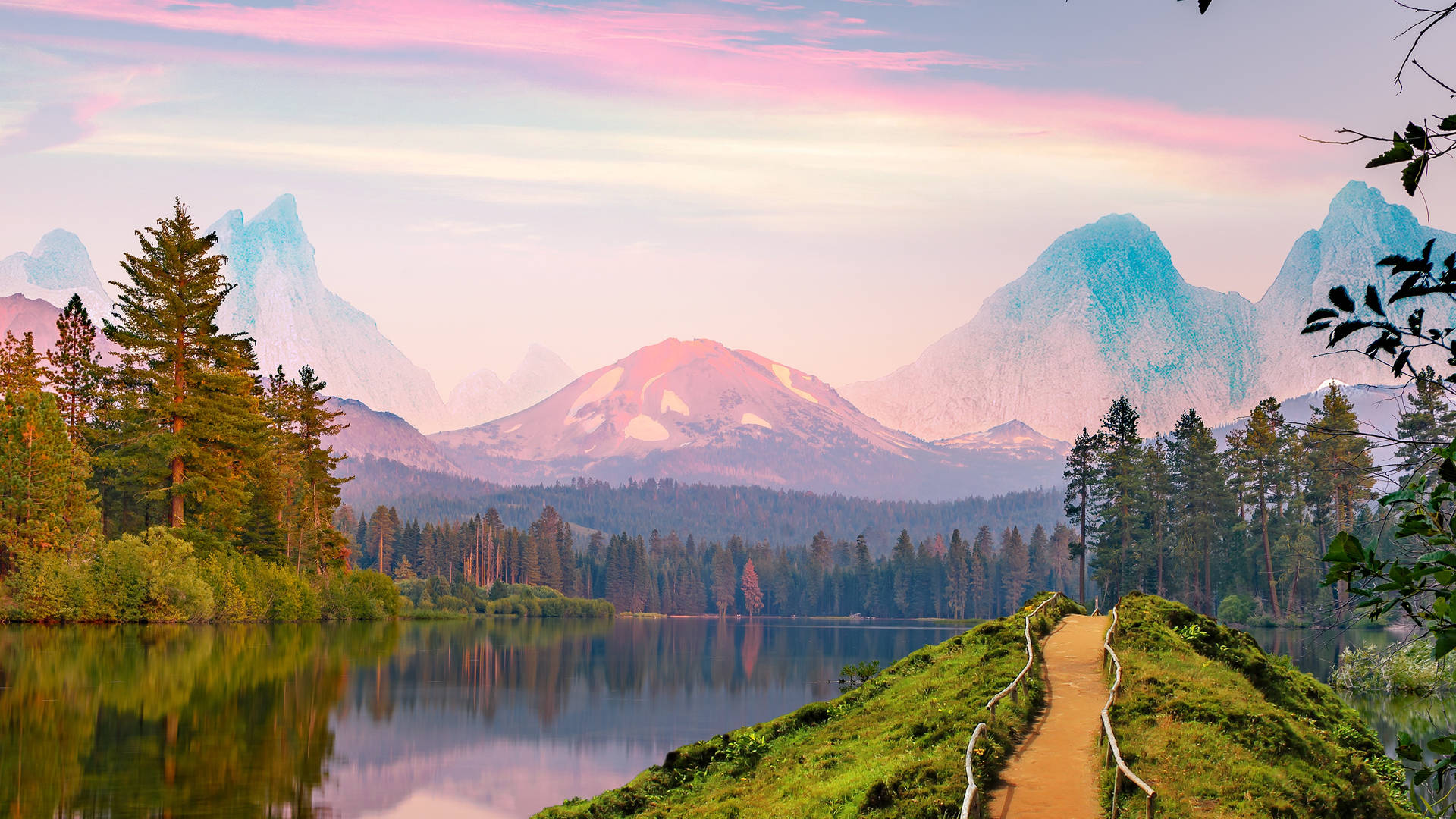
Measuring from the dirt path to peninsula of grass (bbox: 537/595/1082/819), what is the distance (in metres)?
0.39

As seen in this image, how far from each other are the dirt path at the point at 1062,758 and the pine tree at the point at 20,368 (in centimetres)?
6591

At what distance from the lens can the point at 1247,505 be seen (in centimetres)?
10000

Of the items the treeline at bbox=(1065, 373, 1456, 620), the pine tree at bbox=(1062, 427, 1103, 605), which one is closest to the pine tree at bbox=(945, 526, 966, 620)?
the treeline at bbox=(1065, 373, 1456, 620)

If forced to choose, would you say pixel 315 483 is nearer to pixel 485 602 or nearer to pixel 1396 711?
pixel 485 602

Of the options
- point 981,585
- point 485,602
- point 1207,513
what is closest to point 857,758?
point 1207,513

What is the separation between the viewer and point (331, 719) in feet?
127

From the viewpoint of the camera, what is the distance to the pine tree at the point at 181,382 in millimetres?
72000

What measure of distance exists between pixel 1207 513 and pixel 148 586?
75030mm

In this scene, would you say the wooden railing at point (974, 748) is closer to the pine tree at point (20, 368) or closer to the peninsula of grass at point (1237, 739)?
the peninsula of grass at point (1237, 739)

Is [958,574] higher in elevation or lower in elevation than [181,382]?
lower

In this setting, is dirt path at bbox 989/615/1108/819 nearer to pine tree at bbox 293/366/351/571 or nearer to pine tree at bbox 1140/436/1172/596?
pine tree at bbox 1140/436/1172/596

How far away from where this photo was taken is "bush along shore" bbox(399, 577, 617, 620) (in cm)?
13312

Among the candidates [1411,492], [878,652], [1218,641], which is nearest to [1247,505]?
[878,652]

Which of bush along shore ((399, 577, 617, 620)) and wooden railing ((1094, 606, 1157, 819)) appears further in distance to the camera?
bush along shore ((399, 577, 617, 620))
